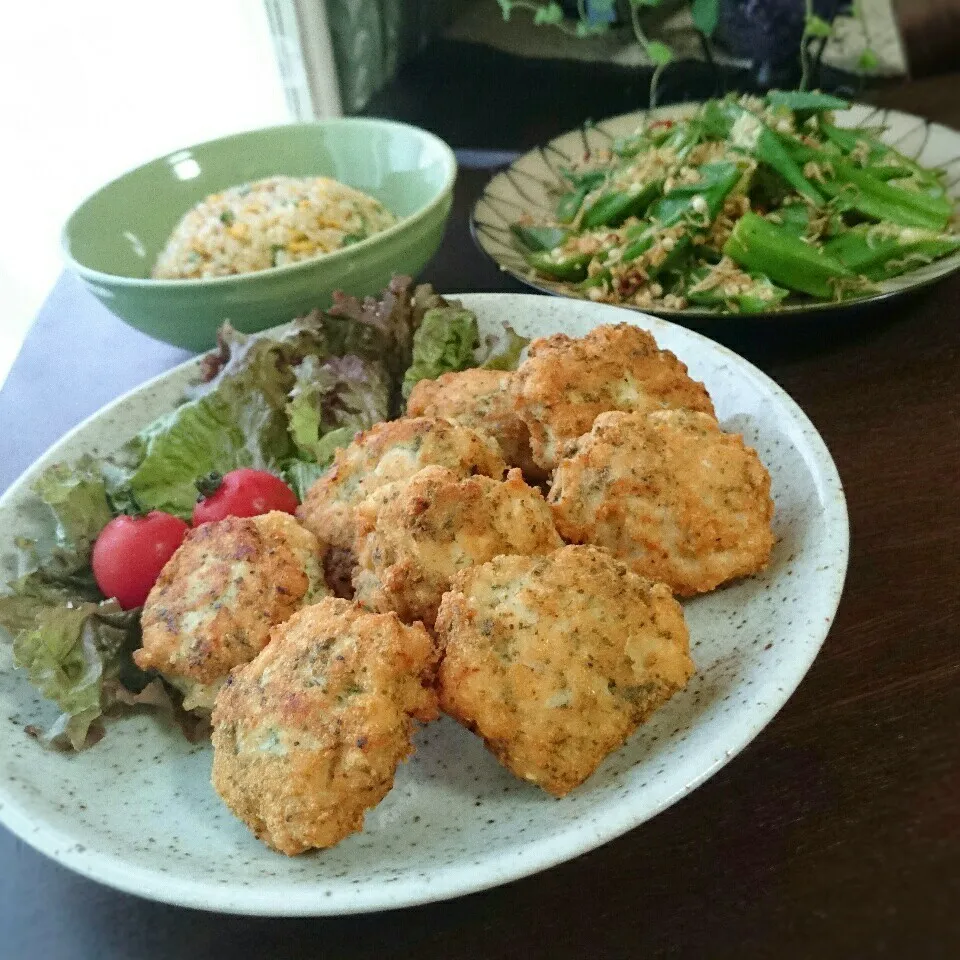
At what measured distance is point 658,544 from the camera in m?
1.28

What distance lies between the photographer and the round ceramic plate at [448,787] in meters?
0.94

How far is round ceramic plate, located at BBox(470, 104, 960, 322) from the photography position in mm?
2205

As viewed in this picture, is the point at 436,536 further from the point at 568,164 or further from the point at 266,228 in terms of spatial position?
the point at 568,164

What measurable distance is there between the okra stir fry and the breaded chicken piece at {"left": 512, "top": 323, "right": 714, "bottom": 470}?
0.51m

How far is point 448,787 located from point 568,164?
215cm

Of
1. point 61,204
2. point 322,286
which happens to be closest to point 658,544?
point 322,286

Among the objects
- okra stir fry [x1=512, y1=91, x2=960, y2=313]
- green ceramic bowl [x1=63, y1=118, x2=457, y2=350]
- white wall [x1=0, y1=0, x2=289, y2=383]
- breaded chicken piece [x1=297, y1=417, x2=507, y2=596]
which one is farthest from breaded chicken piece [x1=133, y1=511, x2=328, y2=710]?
white wall [x1=0, y1=0, x2=289, y2=383]

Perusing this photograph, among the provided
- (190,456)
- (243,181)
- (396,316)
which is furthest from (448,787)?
(243,181)

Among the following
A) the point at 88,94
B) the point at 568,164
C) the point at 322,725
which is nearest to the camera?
the point at 322,725

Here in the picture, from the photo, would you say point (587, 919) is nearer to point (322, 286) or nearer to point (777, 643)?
point (777, 643)

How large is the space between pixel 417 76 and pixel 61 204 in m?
1.64

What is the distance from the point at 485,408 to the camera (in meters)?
1.58

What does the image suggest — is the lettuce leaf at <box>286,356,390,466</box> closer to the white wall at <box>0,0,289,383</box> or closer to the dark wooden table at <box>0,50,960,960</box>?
the dark wooden table at <box>0,50,960,960</box>

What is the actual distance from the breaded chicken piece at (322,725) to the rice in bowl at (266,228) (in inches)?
47.8
